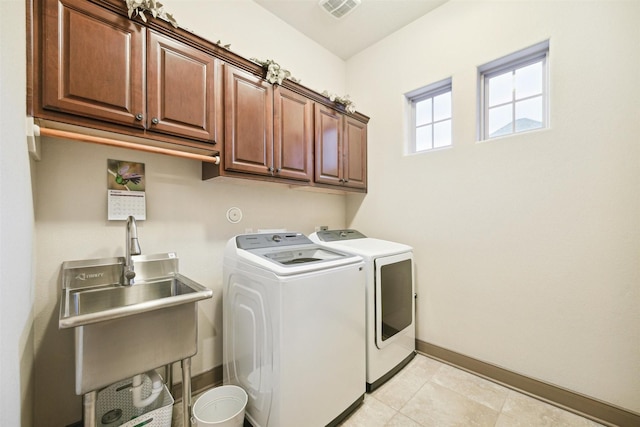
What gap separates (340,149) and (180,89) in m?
1.42

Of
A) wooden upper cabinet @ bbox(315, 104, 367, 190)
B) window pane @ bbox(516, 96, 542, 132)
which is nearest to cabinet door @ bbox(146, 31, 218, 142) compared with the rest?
wooden upper cabinet @ bbox(315, 104, 367, 190)

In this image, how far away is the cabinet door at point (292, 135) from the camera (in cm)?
195

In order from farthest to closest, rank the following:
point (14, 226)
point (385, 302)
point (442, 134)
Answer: point (442, 134) → point (385, 302) → point (14, 226)

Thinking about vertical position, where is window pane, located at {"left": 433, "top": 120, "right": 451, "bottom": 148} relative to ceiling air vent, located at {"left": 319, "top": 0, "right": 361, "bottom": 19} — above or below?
below

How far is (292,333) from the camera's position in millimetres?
1293

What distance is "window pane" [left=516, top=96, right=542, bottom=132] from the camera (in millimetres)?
1891

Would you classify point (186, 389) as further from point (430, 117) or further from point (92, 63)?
point (430, 117)

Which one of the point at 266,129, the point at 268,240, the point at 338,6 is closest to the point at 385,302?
the point at 268,240

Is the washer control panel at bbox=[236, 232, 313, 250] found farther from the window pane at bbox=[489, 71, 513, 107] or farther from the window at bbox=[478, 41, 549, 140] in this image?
the window pane at bbox=[489, 71, 513, 107]

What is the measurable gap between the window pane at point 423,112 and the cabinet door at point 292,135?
114cm

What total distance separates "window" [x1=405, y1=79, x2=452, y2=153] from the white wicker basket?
267 cm

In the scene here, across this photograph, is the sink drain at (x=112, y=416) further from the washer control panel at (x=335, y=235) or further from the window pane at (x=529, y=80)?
the window pane at (x=529, y=80)

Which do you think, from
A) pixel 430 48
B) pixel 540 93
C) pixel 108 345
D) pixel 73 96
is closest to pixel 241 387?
pixel 108 345

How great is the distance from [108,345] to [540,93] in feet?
9.86
